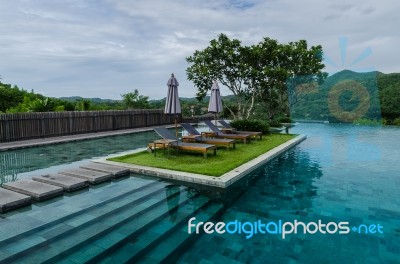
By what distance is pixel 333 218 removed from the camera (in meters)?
5.14

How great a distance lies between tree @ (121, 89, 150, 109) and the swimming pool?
2474cm

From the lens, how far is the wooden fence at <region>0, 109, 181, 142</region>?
1380 centimetres

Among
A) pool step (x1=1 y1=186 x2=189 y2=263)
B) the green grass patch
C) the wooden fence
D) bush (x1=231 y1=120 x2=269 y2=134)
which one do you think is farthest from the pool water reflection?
the wooden fence

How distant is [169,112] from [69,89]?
950 inches

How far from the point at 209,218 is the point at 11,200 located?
3.83 meters

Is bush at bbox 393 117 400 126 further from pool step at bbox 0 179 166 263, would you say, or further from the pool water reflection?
pool step at bbox 0 179 166 263

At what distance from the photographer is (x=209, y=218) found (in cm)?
509

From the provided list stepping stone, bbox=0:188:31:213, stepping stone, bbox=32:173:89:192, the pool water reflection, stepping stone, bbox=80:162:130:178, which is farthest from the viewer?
stepping stone, bbox=80:162:130:178

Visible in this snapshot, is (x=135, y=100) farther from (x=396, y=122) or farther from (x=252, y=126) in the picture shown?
(x=396, y=122)

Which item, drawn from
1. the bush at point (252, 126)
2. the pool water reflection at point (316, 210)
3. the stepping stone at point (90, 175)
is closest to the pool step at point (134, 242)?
the pool water reflection at point (316, 210)

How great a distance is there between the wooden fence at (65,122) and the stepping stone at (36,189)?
30.1 feet

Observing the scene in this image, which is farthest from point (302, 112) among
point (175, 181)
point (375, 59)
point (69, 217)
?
point (69, 217)

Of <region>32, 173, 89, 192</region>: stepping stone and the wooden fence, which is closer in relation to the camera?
<region>32, 173, 89, 192</region>: stepping stone

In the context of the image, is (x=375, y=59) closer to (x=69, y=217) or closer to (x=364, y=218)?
(x=364, y=218)
